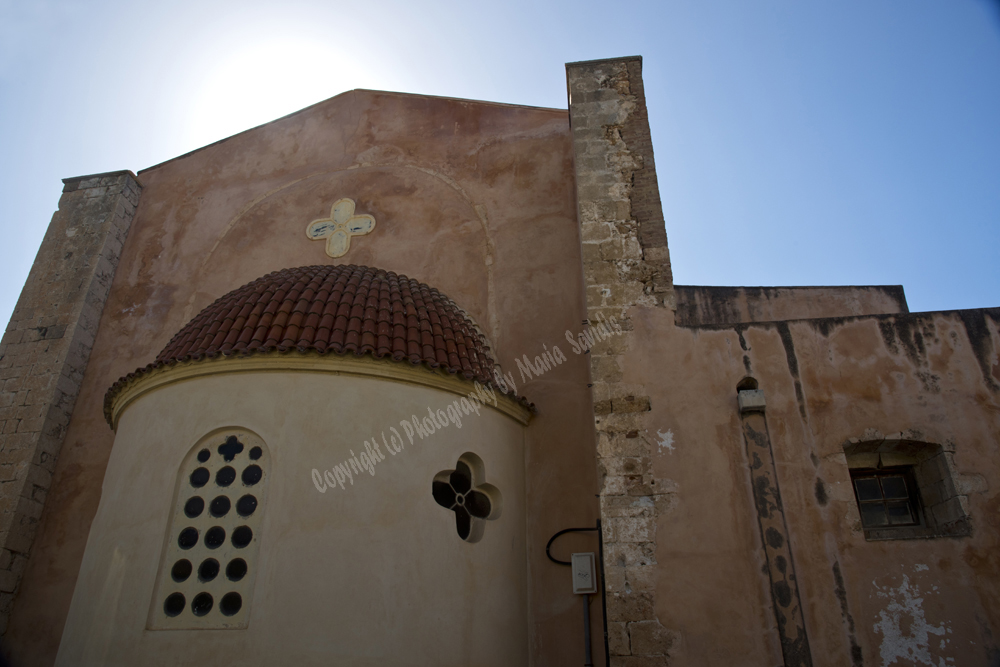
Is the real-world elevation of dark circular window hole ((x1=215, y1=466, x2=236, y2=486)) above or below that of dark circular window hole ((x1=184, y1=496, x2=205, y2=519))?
above

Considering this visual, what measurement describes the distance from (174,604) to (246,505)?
0.86 metres

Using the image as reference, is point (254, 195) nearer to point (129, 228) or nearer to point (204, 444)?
point (129, 228)

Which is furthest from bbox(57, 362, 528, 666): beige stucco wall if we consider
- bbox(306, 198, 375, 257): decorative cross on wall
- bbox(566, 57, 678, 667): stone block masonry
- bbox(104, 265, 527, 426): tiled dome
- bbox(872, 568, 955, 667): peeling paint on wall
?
bbox(306, 198, 375, 257): decorative cross on wall

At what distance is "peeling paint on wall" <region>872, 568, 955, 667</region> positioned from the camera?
470 centimetres

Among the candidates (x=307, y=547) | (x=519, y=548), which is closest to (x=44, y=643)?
(x=307, y=547)

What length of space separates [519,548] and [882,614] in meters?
3.01

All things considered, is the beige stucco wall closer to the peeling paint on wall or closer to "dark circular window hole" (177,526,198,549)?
"dark circular window hole" (177,526,198,549)

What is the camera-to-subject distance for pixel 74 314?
30.0 ft

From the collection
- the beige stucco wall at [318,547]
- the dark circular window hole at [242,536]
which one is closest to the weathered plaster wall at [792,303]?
the beige stucco wall at [318,547]

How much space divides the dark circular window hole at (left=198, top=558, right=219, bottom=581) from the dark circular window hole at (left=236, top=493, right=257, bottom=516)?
0.40 metres

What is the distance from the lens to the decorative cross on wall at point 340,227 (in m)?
9.21

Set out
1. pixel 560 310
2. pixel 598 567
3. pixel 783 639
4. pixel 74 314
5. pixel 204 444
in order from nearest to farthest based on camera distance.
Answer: pixel 783 639 < pixel 204 444 < pixel 598 567 < pixel 560 310 < pixel 74 314

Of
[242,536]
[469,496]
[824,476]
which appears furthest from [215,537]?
[824,476]

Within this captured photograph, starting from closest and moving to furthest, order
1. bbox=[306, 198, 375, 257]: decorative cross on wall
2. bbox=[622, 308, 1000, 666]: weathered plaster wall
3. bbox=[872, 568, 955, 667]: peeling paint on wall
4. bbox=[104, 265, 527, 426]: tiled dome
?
bbox=[872, 568, 955, 667]: peeling paint on wall → bbox=[622, 308, 1000, 666]: weathered plaster wall → bbox=[104, 265, 527, 426]: tiled dome → bbox=[306, 198, 375, 257]: decorative cross on wall
